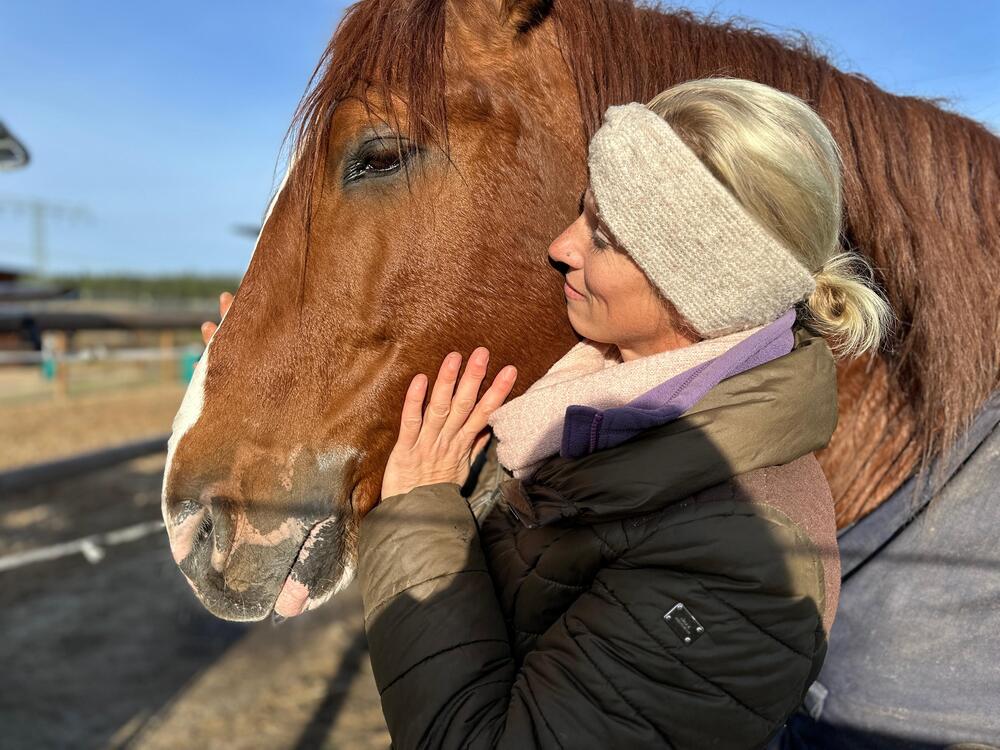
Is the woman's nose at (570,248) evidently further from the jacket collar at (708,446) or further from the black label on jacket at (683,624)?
the black label on jacket at (683,624)

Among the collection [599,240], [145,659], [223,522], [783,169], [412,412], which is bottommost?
[145,659]

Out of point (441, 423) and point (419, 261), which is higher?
point (419, 261)

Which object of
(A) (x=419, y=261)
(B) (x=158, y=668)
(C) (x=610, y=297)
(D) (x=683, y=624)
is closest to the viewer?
A: (D) (x=683, y=624)

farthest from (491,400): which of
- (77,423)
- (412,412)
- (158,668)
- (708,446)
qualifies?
(77,423)

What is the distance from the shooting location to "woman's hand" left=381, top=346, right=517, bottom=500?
4.39ft

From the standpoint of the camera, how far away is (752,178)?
1.09 metres

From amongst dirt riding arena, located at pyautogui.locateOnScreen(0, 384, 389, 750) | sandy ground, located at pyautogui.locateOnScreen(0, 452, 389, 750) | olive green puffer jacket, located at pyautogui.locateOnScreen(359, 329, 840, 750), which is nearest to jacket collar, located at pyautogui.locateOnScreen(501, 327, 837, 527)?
olive green puffer jacket, located at pyautogui.locateOnScreen(359, 329, 840, 750)

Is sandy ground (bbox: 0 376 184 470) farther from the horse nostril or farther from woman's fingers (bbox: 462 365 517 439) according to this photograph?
woman's fingers (bbox: 462 365 517 439)

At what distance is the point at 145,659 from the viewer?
3.80 meters

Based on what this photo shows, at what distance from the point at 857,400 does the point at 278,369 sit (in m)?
1.22

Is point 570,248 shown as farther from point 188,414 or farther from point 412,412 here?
point 188,414

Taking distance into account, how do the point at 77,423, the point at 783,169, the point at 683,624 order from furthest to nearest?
the point at 77,423 < the point at 783,169 < the point at 683,624

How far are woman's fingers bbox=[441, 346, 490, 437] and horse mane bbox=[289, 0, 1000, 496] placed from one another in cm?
41

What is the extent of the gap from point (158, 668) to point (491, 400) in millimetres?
3328
